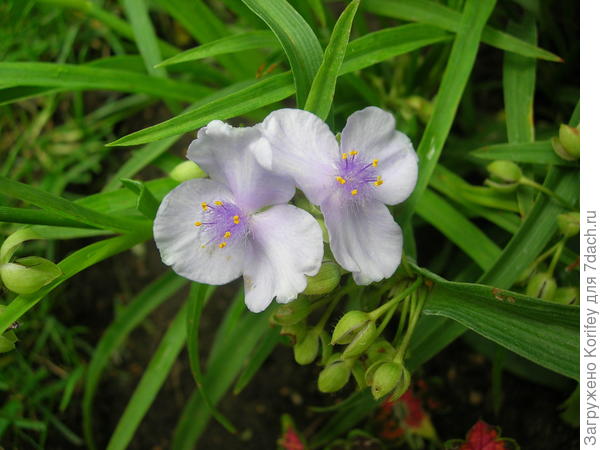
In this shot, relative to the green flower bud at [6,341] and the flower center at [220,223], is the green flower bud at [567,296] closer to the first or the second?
the flower center at [220,223]

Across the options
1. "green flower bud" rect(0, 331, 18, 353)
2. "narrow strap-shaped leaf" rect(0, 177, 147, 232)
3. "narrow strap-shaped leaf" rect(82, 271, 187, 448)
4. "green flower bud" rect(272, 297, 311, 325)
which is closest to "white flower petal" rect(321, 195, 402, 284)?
"green flower bud" rect(272, 297, 311, 325)

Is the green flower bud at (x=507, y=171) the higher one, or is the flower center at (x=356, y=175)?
the flower center at (x=356, y=175)

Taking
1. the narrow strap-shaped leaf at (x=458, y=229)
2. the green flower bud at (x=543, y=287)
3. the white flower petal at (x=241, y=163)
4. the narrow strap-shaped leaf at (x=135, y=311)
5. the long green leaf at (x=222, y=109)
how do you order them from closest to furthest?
the white flower petal at (x=241, y=163), the long green leaf at (x=222, y=109), the green flower bud at (x=543, y=287), the narrow strap-shaped leaf at (x=458, y=229), the narrow strap-shaped leaf at (x=135, y=311)

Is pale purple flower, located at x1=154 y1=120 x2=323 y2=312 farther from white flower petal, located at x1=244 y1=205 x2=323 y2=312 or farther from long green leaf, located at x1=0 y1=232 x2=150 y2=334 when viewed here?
long green leaf, located at x1=0 y1=232 x2=150 y2=334

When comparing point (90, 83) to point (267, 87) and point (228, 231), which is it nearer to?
point (267, 87)

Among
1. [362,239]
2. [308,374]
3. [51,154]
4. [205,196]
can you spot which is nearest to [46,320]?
[51,154]

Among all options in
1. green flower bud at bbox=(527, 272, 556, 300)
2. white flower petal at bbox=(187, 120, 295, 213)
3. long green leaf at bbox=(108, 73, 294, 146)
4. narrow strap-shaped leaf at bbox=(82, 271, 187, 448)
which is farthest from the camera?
narrow strap-shaped leaf at bbox=(82, 271, 187, 448)

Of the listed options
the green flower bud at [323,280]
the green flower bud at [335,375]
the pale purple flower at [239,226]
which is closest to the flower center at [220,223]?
the pale purple flower at [239,226]
